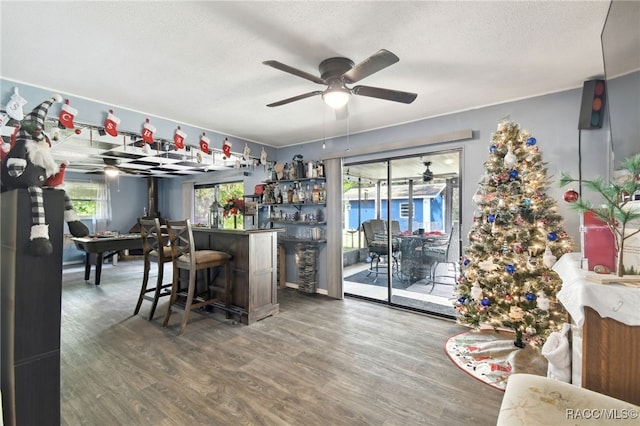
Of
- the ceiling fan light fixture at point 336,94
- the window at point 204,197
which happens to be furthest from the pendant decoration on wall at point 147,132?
the window at point 204,197

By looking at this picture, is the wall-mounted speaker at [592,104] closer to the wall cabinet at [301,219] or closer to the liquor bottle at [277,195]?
the wall cabinet at [301,219]

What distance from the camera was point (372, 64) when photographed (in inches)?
70.1

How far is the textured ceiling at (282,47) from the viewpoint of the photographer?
164 centimetres

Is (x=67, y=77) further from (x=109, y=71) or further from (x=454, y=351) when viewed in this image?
(x=454, y=351)

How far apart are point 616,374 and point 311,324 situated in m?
2.53

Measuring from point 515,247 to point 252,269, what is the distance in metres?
2.71

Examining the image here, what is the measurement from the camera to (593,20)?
172 cm

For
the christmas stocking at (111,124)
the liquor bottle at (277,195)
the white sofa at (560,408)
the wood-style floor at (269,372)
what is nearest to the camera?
the white sofa at (560,408)

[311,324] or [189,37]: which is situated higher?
[189,37]

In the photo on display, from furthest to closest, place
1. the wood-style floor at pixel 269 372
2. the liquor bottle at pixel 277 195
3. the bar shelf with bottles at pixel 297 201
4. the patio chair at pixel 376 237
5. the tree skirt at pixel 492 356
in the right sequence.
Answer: the patio chair at pixel 376 237 < the liquor bottle at pixel 277 195 < the bar shelf with bottles at pixel 297 201 < the tree skirt at pixel 492 356 < the wood-style floor at pixel 269 372

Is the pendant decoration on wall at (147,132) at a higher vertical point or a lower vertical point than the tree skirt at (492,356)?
higher

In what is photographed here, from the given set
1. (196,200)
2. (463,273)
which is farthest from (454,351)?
(196,200)

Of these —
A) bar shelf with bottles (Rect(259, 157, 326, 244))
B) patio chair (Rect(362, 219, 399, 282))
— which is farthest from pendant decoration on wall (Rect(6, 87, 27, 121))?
patio chair (Rect(362, 219, 399, 282))

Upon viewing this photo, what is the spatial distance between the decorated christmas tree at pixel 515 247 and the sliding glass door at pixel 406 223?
70.0 inches
